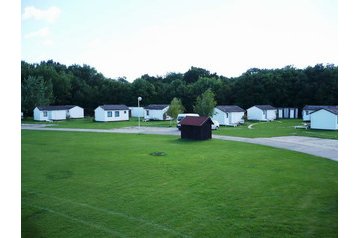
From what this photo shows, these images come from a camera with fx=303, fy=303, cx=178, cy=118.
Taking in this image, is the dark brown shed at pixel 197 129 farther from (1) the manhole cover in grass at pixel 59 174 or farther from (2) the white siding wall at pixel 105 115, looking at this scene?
(2) the white siding wall at pixel 105 115

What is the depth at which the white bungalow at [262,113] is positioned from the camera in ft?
121

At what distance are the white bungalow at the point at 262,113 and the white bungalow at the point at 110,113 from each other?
16.2 m

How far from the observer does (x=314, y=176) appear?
10.0 metres

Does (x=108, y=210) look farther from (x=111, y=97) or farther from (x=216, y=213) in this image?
(x=111, y=97)

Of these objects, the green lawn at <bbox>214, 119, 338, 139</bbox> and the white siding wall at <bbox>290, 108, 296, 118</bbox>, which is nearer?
the green lawn at <bbox>214, 119, 338, 139</bbox>

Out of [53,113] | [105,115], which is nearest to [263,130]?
[105,115]

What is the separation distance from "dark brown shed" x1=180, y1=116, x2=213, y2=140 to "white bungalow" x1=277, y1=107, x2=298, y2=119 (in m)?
19.8

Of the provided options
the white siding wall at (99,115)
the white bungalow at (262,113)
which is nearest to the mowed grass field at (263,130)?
the white bungalow at (262,113)

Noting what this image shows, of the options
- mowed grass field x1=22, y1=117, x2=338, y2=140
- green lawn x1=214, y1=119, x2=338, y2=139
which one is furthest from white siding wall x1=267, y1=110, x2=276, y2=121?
green lawn x1=214, y1=119, x2=338, y2=139

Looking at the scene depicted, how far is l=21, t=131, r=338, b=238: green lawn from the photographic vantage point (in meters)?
6.37

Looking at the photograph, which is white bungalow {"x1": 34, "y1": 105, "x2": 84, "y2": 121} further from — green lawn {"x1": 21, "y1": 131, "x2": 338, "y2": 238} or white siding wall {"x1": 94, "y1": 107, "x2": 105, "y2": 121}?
green lawn {"x1": 21, "y1": 131, "x2": 338, "y2": 238}

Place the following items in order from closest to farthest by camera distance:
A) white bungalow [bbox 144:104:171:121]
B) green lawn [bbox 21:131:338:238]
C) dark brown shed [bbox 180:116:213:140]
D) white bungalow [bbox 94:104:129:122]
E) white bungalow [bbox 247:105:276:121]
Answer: green lawn [bbox 21:131:338:238]
dark brown shed [bbox 180:116:213:140]
white bungalow [bbox 247:105:276:121]
white bungalow [bbox 94:104:129:122]
white bungalow [bbox 144:104:171:121]

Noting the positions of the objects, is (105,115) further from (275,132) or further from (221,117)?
(275,132)
